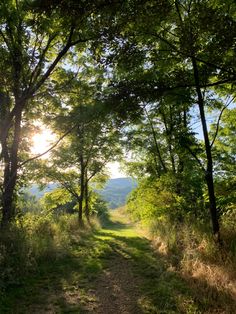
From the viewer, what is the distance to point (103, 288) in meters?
7.08

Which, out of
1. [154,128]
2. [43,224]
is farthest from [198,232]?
[154,128]

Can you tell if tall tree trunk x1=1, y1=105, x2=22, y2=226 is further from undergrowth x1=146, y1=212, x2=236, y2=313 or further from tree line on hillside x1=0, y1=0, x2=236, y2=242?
undergrowth x1=146, y1=212, x2=236, y2=313

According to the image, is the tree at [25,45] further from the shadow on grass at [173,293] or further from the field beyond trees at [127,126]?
the shadow on grass at [173,293]

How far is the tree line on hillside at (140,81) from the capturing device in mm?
6402

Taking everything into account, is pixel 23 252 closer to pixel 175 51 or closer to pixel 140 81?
pixel 140 81

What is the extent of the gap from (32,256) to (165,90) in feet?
18.3

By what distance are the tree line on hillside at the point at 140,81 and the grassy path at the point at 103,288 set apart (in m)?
1.94

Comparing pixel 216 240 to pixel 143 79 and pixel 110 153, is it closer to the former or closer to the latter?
pixel 143 79

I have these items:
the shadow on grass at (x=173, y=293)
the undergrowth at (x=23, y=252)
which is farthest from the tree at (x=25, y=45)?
the shadow on grass at (x=173, y=293)

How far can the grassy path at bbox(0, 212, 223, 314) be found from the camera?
5.77 m

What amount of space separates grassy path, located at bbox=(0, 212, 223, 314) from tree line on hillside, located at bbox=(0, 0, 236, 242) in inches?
76.4

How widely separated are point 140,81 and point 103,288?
476cm

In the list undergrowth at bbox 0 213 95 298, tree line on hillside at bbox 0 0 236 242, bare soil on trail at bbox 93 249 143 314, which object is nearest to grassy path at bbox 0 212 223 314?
bare soil on trail at bbox 93 249 143 314

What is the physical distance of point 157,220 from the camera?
51.2ft
